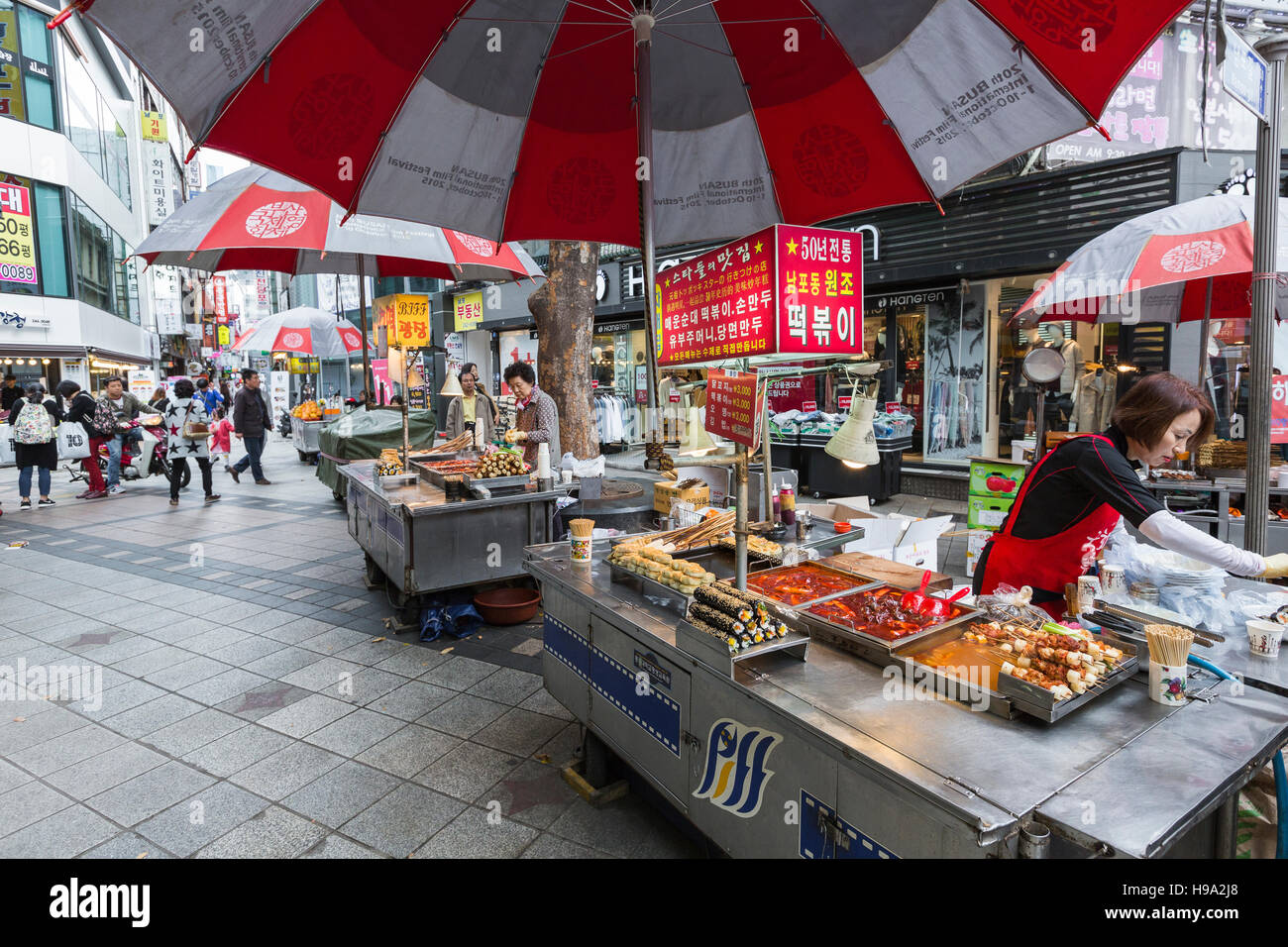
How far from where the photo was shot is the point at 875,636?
2387 mm

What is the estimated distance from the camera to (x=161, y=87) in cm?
245

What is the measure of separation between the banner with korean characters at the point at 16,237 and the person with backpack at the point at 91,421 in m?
9.19

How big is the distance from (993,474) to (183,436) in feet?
40.4

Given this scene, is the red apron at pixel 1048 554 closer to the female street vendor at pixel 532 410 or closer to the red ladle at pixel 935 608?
the red ladle at pixel 935 608

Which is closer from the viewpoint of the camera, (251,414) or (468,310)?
(251,414)

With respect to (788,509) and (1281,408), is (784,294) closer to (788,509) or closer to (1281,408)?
(788,509)

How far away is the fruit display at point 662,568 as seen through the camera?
2.96 m

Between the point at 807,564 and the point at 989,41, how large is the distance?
2.38 meters

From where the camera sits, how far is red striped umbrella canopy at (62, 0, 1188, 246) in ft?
8.38

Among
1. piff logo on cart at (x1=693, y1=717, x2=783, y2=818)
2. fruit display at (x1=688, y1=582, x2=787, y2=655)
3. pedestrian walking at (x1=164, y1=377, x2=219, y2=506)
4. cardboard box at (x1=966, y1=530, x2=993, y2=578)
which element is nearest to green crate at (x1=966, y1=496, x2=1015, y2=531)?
cardboard box at (x1=966, y1=530, x2=993, y2=578)

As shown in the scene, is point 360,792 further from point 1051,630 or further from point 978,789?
point 1051,630

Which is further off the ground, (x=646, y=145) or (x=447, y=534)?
(x=646, y=145)

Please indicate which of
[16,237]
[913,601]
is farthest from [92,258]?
[913,601]

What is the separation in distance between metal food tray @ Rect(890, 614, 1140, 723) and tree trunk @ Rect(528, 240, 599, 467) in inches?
267
